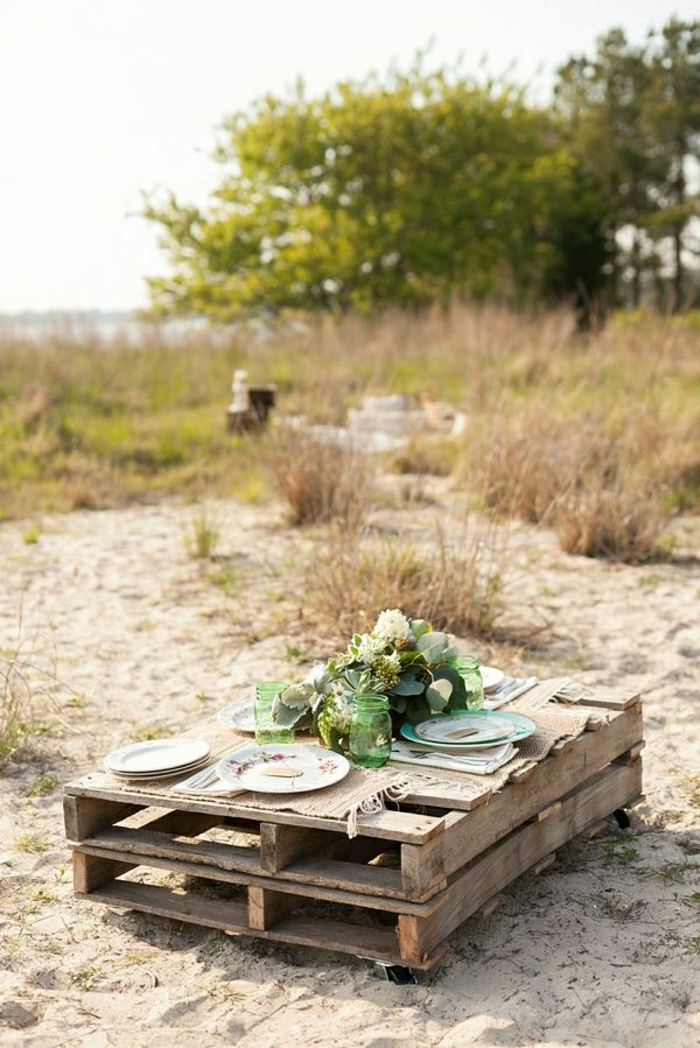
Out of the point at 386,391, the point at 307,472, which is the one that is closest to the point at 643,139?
the point at 386,391

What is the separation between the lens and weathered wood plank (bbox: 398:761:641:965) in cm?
291

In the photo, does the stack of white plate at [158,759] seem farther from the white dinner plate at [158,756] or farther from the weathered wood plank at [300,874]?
the weathered wood plank at [300,874]

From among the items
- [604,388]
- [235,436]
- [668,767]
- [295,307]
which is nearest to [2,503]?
[235,436]

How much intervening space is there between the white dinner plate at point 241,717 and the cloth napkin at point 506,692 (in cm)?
69

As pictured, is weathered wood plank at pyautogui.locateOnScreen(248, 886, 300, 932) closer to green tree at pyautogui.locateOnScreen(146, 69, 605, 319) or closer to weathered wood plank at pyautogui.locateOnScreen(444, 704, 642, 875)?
weathered wood plank at pyautogui.locateOnScreen(444, 704, 642, 875)

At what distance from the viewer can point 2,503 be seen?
10297mm

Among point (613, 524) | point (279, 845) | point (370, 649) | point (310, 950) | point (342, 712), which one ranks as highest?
point (370, 649)

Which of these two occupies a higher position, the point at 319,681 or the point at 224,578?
the point at 319,681

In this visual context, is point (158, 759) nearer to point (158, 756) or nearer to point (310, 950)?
point (158, 756)

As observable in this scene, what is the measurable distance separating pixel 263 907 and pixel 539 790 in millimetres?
807

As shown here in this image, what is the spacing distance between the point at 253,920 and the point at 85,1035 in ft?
1.57

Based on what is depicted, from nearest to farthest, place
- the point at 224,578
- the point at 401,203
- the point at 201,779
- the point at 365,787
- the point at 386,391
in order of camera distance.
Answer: the point at 365,787
the point at 201,779
the point at 224,578
the point at 386,391
the point at 401,203

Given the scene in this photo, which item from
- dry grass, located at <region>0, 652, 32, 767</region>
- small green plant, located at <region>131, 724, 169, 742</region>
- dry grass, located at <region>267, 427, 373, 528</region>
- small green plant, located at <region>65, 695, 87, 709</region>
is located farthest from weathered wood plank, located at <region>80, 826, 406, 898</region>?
dry grass, located at <region>267, 427, 373, 528</region>

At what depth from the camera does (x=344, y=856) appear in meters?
3.35
